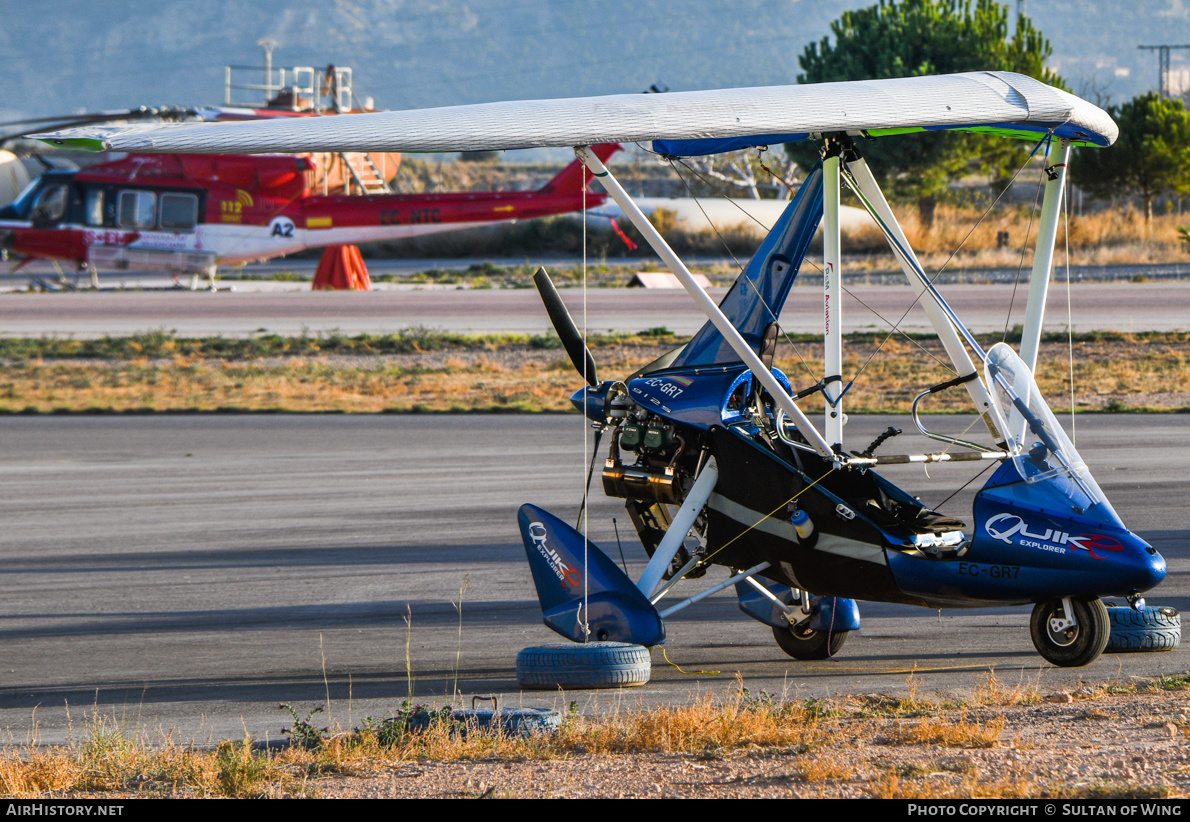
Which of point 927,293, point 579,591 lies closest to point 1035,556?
point 927,293

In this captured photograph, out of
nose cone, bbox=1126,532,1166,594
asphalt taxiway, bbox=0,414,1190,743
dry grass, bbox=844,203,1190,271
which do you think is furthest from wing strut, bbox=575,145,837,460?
dry grass, bbox=844,203,1190,271

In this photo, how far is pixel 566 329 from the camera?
7.79 m

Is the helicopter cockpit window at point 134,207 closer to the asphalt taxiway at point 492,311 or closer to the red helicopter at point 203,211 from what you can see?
the red helicopter at point 203,211

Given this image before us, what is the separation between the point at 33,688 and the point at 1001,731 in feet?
18.5

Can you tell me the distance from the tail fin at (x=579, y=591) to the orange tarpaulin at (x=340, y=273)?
107 ft

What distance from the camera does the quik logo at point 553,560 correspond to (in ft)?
23.8

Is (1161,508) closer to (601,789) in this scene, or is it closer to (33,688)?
(601,789)

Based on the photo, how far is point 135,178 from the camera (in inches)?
1366

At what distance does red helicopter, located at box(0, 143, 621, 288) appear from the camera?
1367 inches

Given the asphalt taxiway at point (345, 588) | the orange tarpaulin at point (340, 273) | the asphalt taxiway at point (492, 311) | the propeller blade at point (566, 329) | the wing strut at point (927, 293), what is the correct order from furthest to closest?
the orange tarpaulin at point (340, 273)
the asphalt taxiway at point (492, 311)
the propeller blade at point (566, 329)
the asphalt taxiway at point (345, 588)
the wing strut at point (927, 293)

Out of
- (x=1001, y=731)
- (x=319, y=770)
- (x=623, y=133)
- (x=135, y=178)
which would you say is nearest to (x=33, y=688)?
(x=319, y=770)

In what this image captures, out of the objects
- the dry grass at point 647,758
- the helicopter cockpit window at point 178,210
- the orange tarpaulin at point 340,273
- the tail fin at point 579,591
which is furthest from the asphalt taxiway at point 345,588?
the orange tarpaulin at point 340,273

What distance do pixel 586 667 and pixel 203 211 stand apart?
31.0m

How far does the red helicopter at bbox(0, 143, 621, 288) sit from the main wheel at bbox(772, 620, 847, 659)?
28.7 meters
